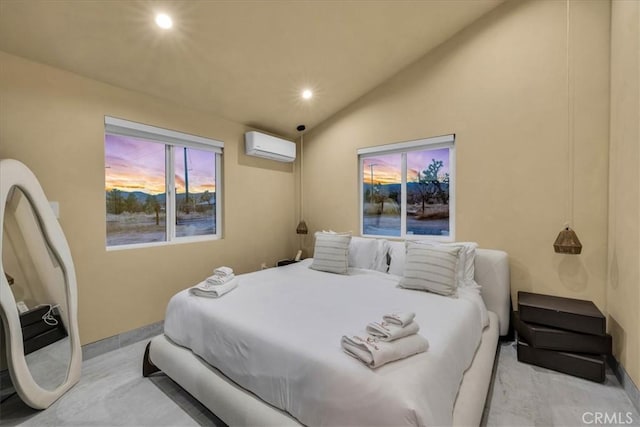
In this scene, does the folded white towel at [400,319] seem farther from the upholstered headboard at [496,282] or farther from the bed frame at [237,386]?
the upholstered headboard at [496,282]

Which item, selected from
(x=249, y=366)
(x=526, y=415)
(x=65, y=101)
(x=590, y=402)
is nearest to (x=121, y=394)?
(x=249, y=366)

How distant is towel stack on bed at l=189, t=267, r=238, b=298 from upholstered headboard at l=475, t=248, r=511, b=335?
7.29 feet

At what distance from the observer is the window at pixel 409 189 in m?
3.09

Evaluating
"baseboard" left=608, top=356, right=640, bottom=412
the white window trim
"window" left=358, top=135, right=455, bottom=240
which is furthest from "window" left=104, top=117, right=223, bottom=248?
"baseboard" left=608, top=356, right=640, bottom=412

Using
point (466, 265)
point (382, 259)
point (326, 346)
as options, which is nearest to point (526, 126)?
point (466, 265)

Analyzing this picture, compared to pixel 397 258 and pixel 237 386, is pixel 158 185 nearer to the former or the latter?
pixel 237 386

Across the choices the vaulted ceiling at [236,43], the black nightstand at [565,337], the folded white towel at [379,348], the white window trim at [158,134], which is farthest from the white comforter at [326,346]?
the vaulted ceiling at [236,43]

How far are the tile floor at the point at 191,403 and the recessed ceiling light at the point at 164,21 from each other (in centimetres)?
264

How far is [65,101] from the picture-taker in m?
2.21

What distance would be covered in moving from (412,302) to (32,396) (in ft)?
8.22

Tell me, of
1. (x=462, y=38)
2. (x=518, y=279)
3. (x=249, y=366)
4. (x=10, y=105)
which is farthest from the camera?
(x=462, y=38)

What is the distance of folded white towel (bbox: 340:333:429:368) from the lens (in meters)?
1.19

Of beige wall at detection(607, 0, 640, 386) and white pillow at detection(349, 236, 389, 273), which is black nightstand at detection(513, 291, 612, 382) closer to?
beige wall at detection(607, 0, 640, 386)

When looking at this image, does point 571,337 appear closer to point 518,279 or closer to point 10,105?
point 518,279
